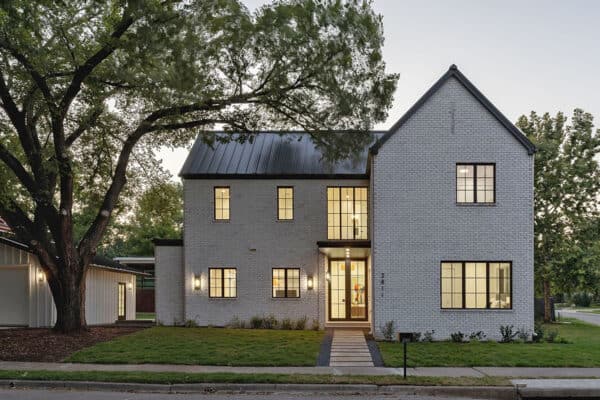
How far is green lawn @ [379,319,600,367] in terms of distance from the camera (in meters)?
14.0

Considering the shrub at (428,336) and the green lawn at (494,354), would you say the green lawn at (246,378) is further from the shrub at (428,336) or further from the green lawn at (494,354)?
the shrub at (428,336)

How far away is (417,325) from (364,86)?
7503 mm

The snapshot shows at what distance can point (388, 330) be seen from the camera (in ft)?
59.4

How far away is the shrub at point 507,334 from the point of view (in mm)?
18047

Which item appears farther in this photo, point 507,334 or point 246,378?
point 507,334

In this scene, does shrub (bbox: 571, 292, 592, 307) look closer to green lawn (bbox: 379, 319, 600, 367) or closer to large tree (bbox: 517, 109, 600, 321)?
large tree (bbox: 517, 109, 600, 321)

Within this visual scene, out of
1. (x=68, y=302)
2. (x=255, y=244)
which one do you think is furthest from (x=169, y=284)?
(x=68, y=302)

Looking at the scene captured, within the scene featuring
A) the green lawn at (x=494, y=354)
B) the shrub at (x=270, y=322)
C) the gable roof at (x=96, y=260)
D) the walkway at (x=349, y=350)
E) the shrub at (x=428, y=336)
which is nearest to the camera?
the green lawn at (x=494, y=354)

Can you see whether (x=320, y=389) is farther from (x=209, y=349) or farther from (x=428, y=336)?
(x=428, y=336)

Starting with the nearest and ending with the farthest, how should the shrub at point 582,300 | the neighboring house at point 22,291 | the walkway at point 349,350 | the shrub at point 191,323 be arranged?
the walkway at point 349,350 < the shrub at point 191,323 < the neighboring house at point 22,291 < the shrub at point 582,300

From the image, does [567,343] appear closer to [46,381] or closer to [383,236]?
[383,236]

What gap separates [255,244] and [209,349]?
7006mm

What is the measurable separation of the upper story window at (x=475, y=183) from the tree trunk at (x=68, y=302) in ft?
41.1

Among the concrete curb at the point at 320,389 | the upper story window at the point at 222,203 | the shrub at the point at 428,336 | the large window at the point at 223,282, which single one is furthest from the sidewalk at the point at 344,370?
the upper story window at the point at 222,203
